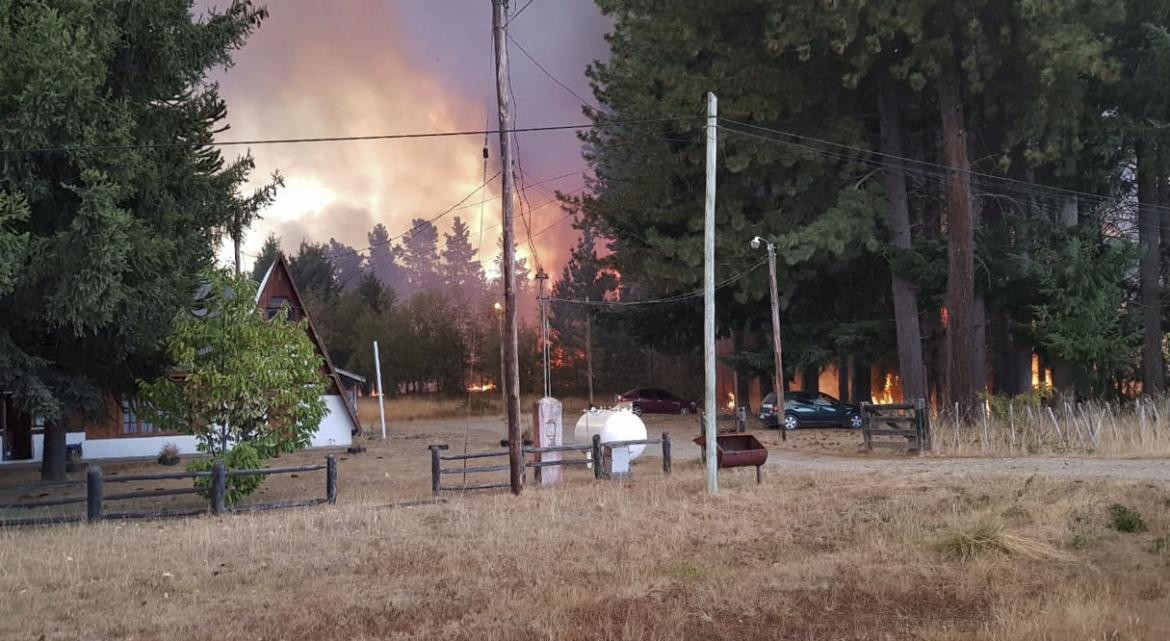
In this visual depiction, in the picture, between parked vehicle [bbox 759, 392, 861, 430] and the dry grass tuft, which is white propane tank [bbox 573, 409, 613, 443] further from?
parked vehicle [bbox 759, 392, 861, 430]

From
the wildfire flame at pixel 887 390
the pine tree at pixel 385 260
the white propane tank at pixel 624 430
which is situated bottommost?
the white propane tank at pixel 624 430

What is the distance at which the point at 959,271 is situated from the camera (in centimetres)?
2920

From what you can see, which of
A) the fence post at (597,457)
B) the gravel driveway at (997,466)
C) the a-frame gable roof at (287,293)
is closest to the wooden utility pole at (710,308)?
the fence post at (597,457)

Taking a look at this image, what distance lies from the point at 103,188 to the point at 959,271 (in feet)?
80.6

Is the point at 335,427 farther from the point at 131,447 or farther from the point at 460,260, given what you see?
the point at 460,260

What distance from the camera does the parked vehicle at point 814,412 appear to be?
3638 cm

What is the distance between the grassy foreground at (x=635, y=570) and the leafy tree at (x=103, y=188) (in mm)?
4384

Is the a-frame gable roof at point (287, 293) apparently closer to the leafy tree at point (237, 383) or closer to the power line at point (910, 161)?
the leafy tree at point (237, 383)

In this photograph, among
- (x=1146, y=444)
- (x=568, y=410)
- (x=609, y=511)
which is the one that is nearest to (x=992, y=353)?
(x=1146, y=444)

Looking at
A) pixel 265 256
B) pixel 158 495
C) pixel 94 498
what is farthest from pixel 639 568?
pixel 265 256

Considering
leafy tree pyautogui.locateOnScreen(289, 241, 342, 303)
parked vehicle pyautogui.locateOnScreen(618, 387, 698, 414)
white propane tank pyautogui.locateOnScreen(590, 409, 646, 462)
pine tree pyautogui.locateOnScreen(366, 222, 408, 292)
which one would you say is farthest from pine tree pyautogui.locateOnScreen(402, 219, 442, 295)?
white propane tank pyautogui.locateOnScreen(590, 409, 646, 462)

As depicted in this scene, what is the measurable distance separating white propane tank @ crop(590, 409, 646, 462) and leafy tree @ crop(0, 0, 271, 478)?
9693 mm

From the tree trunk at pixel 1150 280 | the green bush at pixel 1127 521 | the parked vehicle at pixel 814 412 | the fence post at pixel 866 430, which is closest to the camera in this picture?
the green bush at pixel 1127 521

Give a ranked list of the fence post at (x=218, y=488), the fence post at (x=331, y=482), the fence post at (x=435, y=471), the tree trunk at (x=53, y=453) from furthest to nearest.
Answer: the tree trunk at (x=53, y=453) → the fence post at (x=435, y=471) → the fence post at (x=331, y=482) → the fence post at (x=218, y=488)
